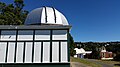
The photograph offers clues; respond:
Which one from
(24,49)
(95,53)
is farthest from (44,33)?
(95,53)

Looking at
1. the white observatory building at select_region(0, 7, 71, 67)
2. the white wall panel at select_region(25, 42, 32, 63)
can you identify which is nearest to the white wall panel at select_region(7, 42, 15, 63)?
the white observatory building at select_region(0, 7, 71, 67)

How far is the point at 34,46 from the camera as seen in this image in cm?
1650

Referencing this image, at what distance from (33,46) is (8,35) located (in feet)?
7.94

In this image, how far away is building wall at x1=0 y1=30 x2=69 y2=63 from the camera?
16.3 meters

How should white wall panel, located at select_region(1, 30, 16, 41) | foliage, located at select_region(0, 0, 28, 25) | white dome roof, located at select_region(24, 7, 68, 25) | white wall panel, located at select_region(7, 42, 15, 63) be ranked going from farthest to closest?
foliage, located at select_region(0, 0, 28, 25), white dome roof, located at select_region(24, 7, 68, 25), white wall panel, located at select_region(1, 30, 16, 41), white wall panel, located at select_region(7, 42, 15, 63)

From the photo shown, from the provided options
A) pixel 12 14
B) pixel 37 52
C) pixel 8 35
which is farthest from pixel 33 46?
pixel 12 14

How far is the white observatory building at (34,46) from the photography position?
53.5 ft

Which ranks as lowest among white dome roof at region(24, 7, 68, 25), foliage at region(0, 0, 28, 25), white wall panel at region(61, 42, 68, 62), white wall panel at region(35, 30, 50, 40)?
white wall panel at region(61, 42, 68, 62)

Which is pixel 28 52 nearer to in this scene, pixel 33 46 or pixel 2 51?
pixel 33 46

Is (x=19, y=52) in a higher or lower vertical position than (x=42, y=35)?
lower

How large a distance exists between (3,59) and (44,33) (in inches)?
165

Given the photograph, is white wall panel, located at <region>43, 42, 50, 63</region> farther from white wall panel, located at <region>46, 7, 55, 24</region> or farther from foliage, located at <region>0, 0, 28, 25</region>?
foliage, located at <region>0, 0, 28, 25</region>

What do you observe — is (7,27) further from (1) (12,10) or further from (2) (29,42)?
(1) (12,10)

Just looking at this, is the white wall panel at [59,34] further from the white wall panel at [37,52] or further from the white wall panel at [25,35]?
the white wall panel at [25,35]
